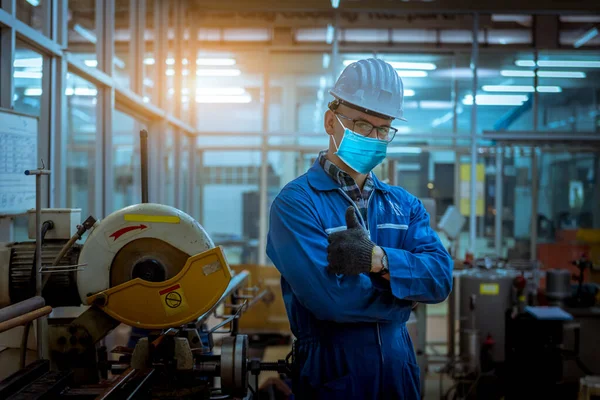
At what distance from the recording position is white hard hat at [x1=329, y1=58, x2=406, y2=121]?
1.68m

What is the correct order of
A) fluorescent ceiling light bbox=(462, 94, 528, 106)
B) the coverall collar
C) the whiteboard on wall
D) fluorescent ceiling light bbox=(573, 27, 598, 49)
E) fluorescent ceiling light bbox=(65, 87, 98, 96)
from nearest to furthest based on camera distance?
1. the coverall collar
2. the whiteboard on wall
3. fluorescent ceiling light bbox=(65, 87, 98, 96)
4. fluorescent ceiling light bbox=(573, 27, 598, 49)
5. fluorescent ceiling light bbox=(462, 94, 528, 106)

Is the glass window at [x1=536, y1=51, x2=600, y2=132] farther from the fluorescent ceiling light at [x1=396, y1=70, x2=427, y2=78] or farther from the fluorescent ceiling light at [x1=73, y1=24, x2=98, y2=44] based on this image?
the fluorescent ceiling light at [x1=73, y1=24, x2=98, y2=44]

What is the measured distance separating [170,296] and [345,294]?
49 cm

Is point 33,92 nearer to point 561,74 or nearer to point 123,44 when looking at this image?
point 123,44

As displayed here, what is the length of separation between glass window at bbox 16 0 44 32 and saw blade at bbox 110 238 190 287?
60.3 inches

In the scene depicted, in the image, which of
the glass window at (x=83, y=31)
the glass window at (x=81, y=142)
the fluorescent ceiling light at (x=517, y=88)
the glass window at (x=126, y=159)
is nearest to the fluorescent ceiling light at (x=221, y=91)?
the glass window at (x=126, y=159)

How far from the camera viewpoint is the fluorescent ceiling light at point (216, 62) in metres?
6.66

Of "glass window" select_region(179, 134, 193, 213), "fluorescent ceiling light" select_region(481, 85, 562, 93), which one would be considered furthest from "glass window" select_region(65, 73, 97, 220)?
"fluorescent ceiling light" select_region(481, 85, 562, 93)

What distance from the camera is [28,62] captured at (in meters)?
2.56

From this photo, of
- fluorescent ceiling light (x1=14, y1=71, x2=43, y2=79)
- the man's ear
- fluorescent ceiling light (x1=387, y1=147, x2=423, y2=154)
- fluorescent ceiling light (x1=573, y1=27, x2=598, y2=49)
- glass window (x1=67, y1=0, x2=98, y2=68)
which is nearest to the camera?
the man's ear

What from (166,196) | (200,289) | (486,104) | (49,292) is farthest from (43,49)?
(486,104)

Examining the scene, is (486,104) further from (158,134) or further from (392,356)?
(392,356)

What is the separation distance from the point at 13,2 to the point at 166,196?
3002 millimetres

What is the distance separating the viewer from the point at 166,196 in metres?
5.21
